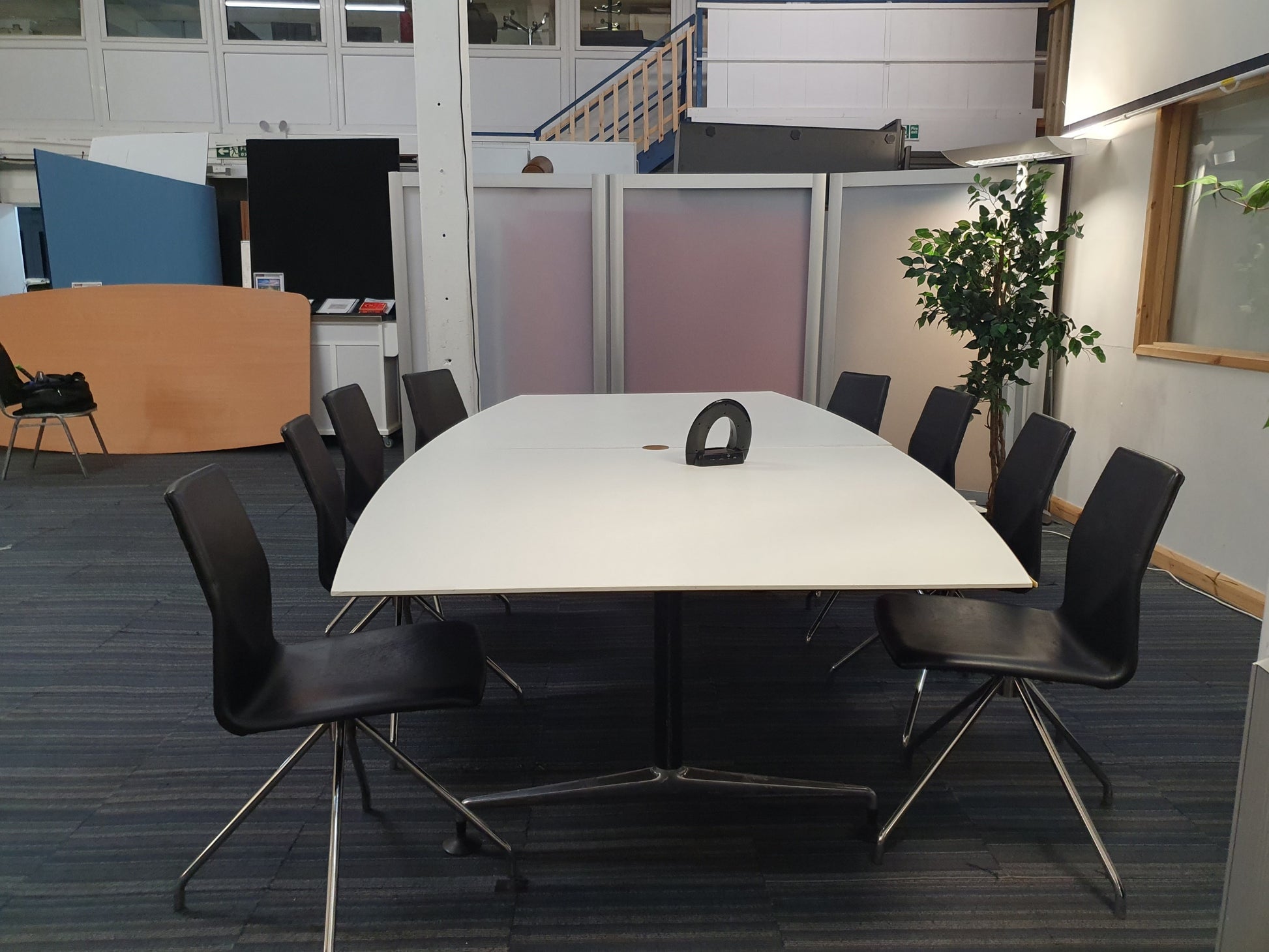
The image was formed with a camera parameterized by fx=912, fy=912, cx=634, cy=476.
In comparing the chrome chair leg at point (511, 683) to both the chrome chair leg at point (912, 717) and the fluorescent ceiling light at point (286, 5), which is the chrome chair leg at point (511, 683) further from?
the fluorescent ceiling light at point (286, 5)

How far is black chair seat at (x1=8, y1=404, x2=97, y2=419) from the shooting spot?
5781 mm

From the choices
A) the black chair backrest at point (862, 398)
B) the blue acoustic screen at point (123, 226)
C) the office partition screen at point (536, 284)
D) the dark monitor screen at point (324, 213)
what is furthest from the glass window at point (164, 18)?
the black chair backrest at point (862, 398)

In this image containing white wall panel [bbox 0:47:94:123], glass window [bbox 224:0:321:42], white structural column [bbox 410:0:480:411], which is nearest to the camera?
white structural column [bbox 410:0:480:411]

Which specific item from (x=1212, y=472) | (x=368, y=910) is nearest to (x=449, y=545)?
Answer: (x=368, y=910)

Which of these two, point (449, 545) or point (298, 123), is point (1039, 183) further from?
point (298, 123)

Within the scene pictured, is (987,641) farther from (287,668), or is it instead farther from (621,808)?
(287,668)

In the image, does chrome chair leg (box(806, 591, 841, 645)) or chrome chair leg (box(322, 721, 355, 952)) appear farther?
chrome chair leg (box(806, 591, 841, 645))

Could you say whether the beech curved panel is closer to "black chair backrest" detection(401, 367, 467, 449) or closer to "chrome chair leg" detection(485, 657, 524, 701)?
"black chair backrest" detection(401, 367, 467, 449)

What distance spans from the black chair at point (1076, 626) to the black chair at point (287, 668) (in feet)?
3.33

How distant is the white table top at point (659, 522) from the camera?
5.44 ft

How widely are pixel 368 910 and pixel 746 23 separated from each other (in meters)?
9.14

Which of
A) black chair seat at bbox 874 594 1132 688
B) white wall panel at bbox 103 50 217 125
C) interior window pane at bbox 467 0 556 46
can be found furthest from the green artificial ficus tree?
white wall panel at bbox 103 50 217 125

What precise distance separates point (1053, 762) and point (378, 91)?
10227 mm

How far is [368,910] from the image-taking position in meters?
1.91
